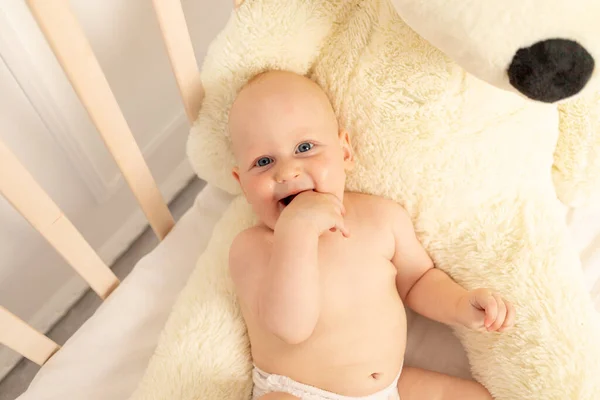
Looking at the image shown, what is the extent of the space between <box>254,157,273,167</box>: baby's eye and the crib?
166 millimetres

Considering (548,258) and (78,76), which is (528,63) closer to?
(548,258)

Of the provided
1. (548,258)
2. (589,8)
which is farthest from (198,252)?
(589,8)

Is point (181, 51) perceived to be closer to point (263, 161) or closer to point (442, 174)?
point (263, 161)

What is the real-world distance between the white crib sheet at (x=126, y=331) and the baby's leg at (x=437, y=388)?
0.40 meters

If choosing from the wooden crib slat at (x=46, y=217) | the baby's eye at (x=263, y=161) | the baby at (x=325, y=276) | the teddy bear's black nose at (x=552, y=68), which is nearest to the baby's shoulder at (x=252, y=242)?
the baby at (x=325, y=276)

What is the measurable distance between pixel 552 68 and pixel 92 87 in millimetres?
512

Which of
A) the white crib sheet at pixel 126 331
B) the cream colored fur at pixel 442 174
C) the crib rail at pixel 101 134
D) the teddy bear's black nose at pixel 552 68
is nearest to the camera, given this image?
the teddy bear's black nose at pixel 552 68

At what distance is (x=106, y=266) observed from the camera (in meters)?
0.84

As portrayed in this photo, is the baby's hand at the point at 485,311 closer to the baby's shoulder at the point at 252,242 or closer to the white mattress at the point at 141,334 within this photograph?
the white mattress at the point at 141,334

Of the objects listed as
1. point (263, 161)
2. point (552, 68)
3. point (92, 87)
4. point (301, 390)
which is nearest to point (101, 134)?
point (92, 87)

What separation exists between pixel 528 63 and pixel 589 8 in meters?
0.07

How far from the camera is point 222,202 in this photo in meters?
0.95

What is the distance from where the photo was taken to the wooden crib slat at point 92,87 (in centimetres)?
56

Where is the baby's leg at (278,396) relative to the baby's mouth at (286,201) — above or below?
below
